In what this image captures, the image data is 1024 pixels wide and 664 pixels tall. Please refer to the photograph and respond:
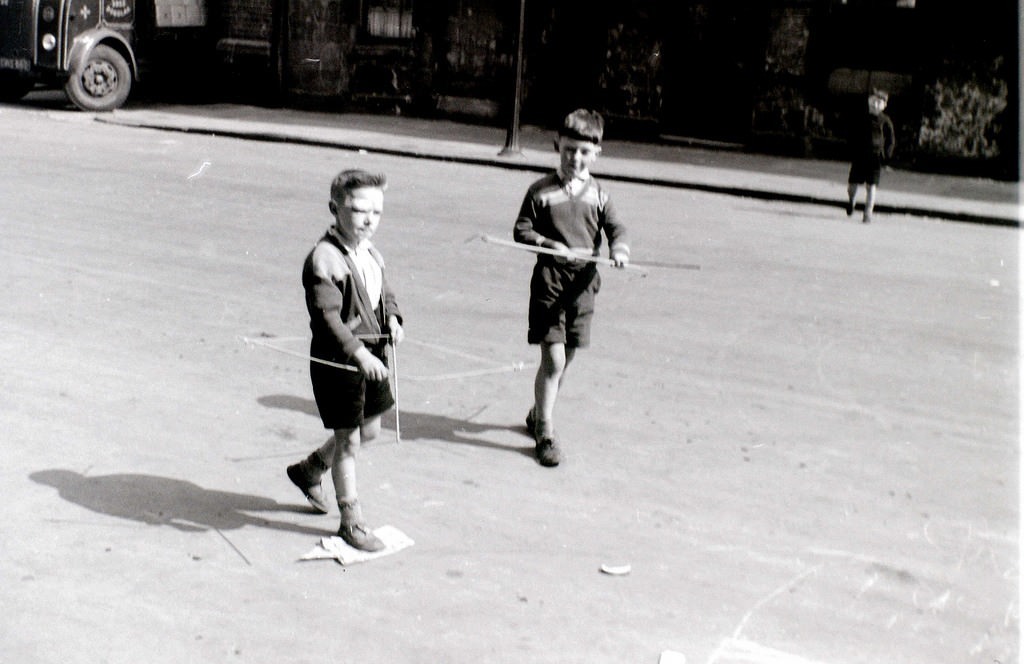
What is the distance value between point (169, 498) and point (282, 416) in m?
1.29

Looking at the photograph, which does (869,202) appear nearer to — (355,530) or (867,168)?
(867,168)

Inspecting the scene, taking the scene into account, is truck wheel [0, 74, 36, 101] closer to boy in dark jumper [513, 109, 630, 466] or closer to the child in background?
the child in background

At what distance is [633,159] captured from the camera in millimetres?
20297

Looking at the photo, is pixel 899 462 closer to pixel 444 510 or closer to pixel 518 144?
pixel 444 510

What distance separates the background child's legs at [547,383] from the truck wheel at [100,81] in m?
18.6

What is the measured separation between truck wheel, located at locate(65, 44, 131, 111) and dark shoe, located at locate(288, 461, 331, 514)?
19191mm

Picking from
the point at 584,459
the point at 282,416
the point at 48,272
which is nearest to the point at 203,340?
the point at 282,416

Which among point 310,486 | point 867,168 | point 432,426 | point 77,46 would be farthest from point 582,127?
point 77,46

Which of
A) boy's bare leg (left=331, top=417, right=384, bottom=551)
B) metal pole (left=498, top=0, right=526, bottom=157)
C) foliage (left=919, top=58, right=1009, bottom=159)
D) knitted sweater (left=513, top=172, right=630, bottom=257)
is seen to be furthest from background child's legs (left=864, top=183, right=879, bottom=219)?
boy's bare leg (left=331, top=417, right=384, bottom=551)

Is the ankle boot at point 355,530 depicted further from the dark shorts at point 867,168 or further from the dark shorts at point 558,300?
the dark shorts at point 867,168

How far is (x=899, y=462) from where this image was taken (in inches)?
260

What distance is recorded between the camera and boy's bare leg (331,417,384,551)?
16.9 ft

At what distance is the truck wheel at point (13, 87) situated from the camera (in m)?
24.2

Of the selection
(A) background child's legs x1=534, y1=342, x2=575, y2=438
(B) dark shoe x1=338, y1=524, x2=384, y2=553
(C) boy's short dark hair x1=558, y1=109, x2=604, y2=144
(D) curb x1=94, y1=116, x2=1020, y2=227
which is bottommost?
(B) dark shoe x1=338, y1=524, x2=384, y2=553
